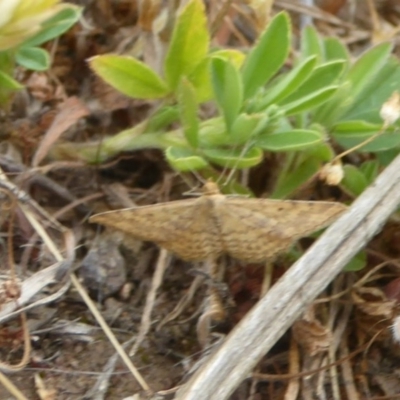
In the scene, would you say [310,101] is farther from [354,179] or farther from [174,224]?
[174,224]

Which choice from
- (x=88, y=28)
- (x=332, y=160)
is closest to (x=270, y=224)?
(x=332, y=160)

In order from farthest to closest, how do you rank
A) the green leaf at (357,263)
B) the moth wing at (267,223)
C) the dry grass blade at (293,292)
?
the green leaf at (357,263) → the moth wing at (267,223) → the dry grass blade at (293,292)

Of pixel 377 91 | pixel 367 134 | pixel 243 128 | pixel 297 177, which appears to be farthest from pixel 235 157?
pixel 377 91

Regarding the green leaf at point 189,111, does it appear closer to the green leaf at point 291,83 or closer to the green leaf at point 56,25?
the green leaf at point 291,83

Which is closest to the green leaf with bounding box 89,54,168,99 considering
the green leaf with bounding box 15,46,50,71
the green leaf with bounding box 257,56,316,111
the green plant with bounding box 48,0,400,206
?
the green plant with bounding box 48,0,400,206

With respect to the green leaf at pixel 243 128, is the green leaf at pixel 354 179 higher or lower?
lower

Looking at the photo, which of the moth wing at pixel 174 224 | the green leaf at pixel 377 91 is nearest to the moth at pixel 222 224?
the moth wing at pixel 174 224

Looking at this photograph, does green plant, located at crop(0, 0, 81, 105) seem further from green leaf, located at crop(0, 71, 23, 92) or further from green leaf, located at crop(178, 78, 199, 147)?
green leaf, located at crop(178, 78, 199, 147)
